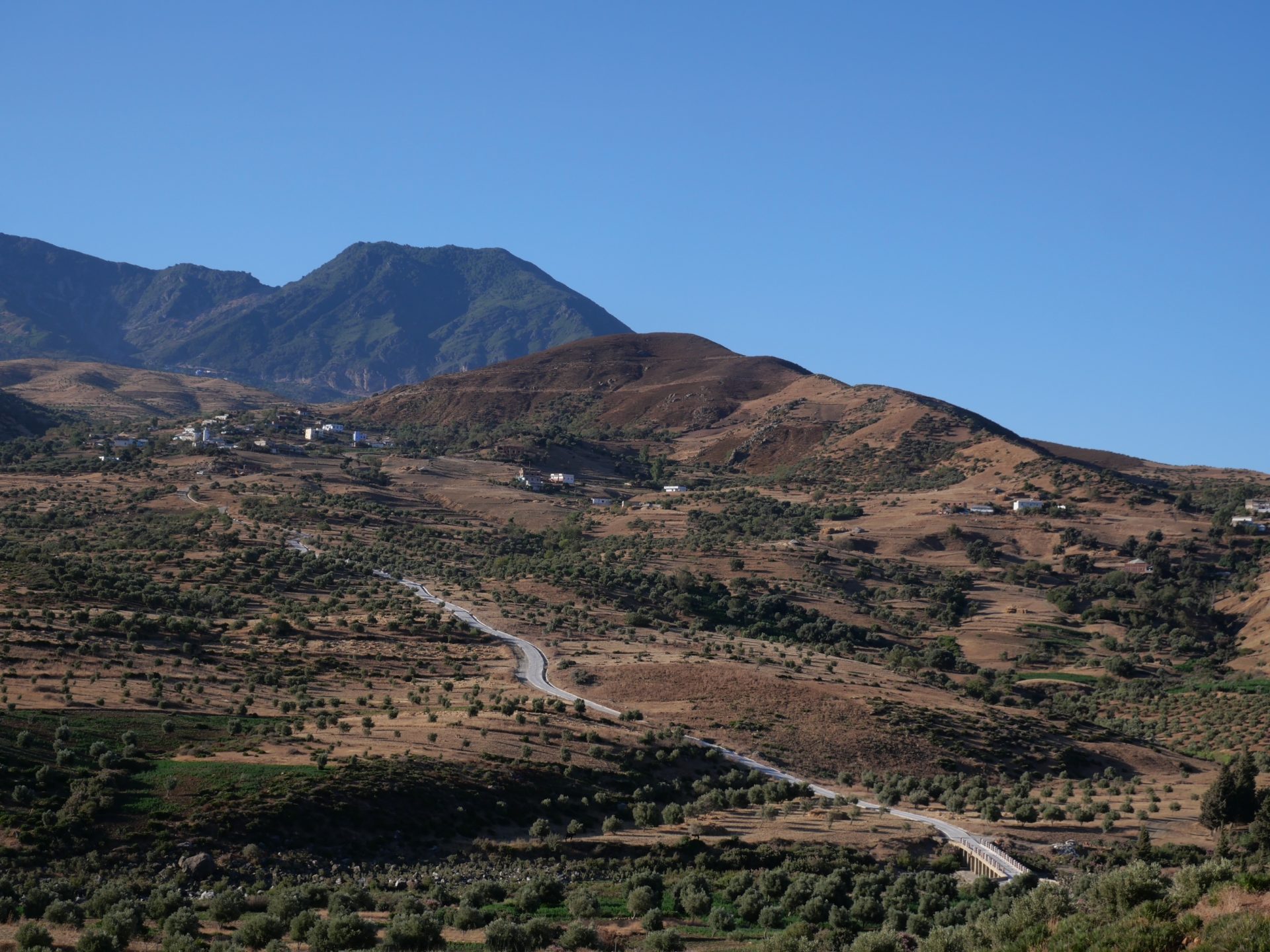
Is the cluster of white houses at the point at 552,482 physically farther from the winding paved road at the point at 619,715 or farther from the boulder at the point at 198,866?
the boulder at the point at 198,866

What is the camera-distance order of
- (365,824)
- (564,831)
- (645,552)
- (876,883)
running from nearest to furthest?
(876,883) → (365,824) → (564,831) → (645,552)

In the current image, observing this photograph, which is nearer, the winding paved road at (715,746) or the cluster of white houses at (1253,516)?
the winding paved road at (715,746)

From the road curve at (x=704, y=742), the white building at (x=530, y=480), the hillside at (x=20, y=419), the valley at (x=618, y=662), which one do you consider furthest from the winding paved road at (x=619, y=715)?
the hillside at (x=20, y=419)

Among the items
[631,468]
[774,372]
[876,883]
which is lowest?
[876,883]

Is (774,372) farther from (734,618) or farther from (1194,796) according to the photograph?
(1194,796)

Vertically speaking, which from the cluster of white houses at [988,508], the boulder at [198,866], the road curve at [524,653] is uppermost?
the cluster of white houses at [988,508]

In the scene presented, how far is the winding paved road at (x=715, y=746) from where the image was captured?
25922 mm

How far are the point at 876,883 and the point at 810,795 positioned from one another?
10.7 m

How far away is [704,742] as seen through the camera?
38312mm

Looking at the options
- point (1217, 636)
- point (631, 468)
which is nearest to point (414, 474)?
point (631, 468)

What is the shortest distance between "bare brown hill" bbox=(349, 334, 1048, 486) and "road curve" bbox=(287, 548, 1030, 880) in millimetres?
59718

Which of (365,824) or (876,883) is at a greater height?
(876,883)

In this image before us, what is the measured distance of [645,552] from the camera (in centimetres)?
7925

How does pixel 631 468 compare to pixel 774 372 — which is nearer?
pixel 631 468
